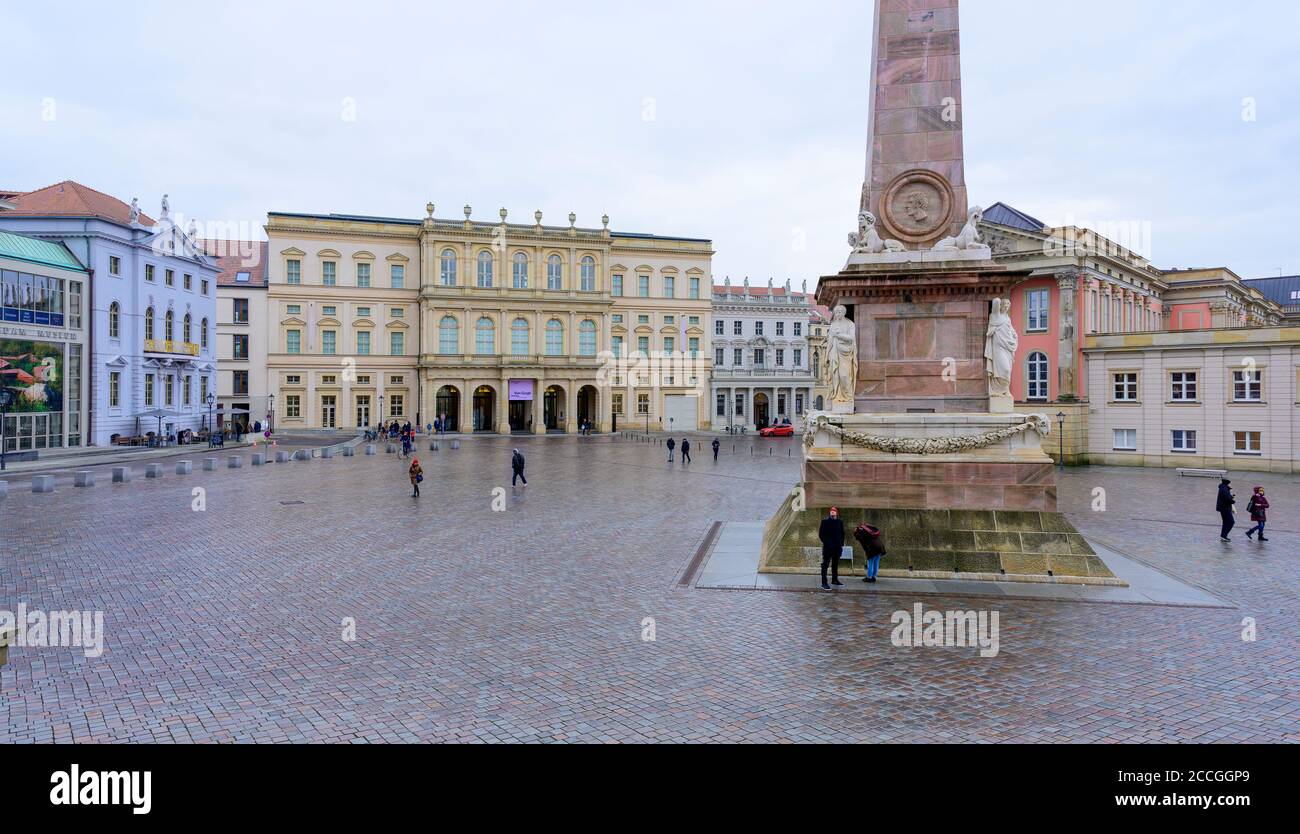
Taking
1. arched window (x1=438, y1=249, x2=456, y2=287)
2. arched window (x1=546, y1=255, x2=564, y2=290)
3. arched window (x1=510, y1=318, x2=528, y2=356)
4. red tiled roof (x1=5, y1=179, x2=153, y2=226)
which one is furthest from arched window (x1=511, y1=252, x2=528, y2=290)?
red tiled roof (x1=5, y1=179, x2=153, y2=226)

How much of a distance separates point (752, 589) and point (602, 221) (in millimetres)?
63979

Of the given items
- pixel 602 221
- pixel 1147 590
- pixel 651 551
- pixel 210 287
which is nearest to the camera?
pixel 1147 590

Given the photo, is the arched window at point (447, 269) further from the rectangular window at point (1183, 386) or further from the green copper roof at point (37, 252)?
the rectangular window at point (1183, 386)

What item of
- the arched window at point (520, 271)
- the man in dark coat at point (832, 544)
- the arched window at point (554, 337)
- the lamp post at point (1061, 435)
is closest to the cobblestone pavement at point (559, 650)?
the man in dark coat at point (832, 544)

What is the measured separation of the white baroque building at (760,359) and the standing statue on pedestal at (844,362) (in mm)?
63788

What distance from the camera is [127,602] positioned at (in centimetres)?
1128

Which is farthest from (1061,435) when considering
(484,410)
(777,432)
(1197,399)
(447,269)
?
(447,269)

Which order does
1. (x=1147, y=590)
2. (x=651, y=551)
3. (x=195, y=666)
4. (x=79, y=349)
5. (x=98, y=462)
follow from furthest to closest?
(x=79, y=349), (x=98, y=462), (x=651, y=551), (x=1147, y=590), (x=195, y=666)

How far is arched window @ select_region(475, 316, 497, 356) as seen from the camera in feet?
229

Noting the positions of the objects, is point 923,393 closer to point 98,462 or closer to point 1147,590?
point 1147,590

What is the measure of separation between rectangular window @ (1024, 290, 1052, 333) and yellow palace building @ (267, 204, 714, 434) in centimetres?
3816

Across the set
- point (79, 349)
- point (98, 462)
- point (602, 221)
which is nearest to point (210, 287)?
point (79, 349)

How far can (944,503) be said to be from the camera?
13.4m

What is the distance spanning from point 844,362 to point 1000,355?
2.66 m
